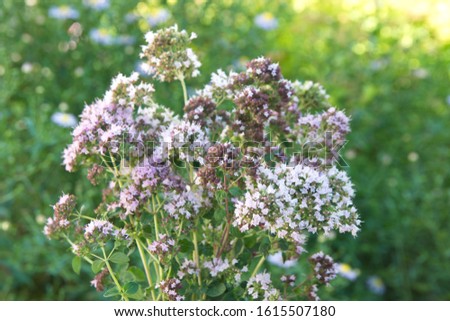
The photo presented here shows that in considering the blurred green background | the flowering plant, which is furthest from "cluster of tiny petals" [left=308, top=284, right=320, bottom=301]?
the blurred green background

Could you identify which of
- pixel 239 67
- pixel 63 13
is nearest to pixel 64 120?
pixel 63 13

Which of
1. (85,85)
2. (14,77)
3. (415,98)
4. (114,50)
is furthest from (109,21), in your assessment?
(415,98)

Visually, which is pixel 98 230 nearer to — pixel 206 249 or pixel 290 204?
pixel 206 249

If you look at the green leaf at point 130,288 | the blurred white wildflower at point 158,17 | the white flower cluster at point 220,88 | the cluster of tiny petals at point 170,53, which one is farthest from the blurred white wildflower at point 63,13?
the green leaf at point 130,288

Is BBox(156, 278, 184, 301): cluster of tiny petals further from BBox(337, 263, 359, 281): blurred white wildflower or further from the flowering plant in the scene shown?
BBox(337, 263, 359, 281): blurred white wildflower

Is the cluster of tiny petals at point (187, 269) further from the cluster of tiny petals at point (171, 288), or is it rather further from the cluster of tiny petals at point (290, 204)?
the cluster of tiny petals at point (290, 204)

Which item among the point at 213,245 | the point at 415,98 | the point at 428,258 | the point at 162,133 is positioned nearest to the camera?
the point at 162,133

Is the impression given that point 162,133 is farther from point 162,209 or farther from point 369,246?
point 369,246
